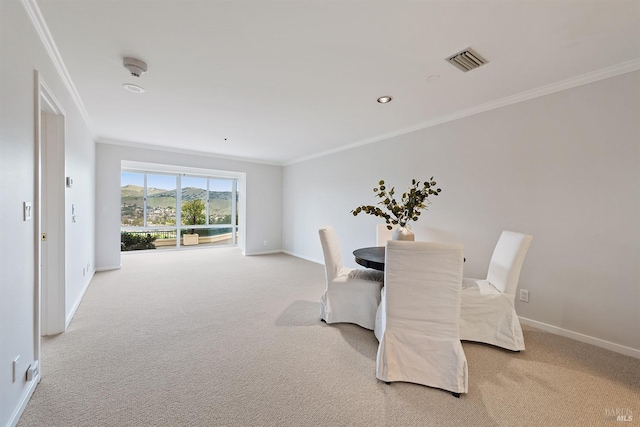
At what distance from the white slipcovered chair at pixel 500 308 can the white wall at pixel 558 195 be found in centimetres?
61

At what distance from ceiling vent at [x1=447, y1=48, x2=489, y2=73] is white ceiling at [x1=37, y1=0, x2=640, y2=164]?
0.05 metres

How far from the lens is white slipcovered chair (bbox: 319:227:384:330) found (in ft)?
8.65

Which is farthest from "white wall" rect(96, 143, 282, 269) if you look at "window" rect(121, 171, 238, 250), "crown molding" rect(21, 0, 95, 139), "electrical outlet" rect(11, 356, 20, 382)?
"electrical outlet" rect(11, 356, 20, 382)

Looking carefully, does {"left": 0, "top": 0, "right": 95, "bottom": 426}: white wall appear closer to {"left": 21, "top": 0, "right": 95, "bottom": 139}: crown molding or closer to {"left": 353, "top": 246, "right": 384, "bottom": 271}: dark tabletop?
{"left": 21, "top": 0, "right": 95, "bottom": 139}: crown molding

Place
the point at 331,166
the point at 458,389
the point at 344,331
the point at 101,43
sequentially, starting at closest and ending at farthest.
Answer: the point at 458,389 < the point at 101,43 < the point at 344,331 < the point at 331,166

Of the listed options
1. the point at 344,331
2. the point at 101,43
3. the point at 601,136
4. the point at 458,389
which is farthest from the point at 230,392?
the point at 601,136

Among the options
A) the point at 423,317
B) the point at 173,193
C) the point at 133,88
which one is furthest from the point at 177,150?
the point at 423,317

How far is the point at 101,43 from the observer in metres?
1.98

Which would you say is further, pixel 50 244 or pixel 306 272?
pixel 306 272

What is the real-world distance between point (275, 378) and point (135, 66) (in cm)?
276

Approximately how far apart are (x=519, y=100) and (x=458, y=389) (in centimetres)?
289

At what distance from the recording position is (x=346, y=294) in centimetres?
273

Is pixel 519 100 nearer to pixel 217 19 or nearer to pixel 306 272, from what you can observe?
pixel 217 19

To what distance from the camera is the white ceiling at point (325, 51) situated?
1.65m
